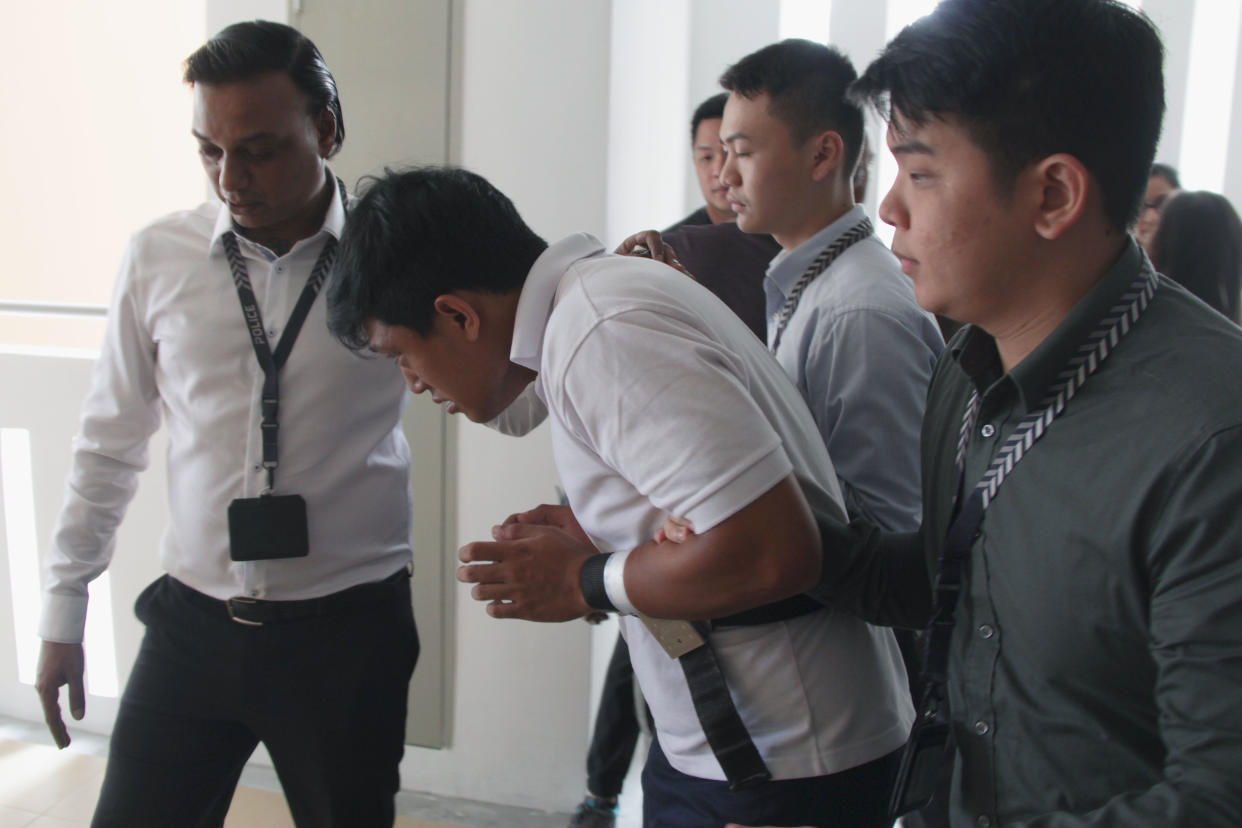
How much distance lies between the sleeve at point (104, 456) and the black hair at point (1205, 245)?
2.48 m

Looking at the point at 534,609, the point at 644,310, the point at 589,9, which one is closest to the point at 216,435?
the point at 534,609

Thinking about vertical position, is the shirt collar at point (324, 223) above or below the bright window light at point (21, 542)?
above

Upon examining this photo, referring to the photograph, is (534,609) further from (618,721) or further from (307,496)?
(618,721)

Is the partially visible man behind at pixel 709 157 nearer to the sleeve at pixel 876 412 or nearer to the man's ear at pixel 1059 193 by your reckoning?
the sleeve at pixel 876 412

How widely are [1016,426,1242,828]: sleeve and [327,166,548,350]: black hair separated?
729 millimetres

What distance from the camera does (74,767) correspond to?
288 centimetres

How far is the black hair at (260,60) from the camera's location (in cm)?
146

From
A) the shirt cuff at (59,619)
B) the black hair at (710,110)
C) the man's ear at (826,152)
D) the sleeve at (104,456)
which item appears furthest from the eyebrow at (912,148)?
the black hair at (710,110)

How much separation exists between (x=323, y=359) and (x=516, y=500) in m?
1.13

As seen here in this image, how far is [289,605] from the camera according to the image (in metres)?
1.49

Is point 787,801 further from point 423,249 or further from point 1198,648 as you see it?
point 423,249

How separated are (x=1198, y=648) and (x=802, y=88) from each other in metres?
1.29

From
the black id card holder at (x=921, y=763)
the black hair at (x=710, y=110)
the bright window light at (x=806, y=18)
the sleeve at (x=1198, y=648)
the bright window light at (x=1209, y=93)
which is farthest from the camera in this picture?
the bright window light at (x=806, y=18)

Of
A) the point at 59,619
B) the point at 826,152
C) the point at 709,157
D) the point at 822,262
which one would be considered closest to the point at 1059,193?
the point at 822,262
